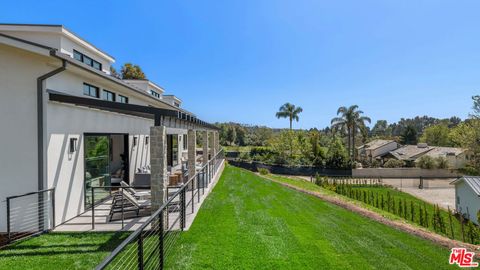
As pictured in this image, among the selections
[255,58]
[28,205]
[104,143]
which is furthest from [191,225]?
[255,58]

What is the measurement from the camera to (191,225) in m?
7.25

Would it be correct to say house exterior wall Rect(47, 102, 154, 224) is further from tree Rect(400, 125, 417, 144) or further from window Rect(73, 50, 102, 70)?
tree Rect(400, 125, 417, 144)

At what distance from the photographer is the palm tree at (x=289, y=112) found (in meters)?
53.3

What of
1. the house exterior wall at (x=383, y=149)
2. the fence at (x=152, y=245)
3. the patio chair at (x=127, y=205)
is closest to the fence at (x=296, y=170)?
the house exterior wall at (x=383, y=149)

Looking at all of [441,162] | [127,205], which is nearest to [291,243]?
[127,205]

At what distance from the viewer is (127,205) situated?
7977 millimetres

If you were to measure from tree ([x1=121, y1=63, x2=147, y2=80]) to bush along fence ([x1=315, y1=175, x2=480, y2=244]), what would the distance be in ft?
79.1

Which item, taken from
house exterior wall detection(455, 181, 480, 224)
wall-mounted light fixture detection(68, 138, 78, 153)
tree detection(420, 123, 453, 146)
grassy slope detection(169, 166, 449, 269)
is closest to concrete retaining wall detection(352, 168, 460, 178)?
house exterior wall detection(455, 181, 480, 224)

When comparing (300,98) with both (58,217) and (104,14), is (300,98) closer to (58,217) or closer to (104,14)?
(104,14)

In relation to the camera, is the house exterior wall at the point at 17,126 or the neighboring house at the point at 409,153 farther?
the neighboring house at the point at 409,153

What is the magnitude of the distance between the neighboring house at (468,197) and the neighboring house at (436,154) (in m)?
19.9

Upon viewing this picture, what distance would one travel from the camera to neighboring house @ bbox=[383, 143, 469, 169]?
38812 mm

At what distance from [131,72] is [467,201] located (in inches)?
1361

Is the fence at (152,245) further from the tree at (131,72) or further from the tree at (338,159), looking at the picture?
the tree at (338,159)
